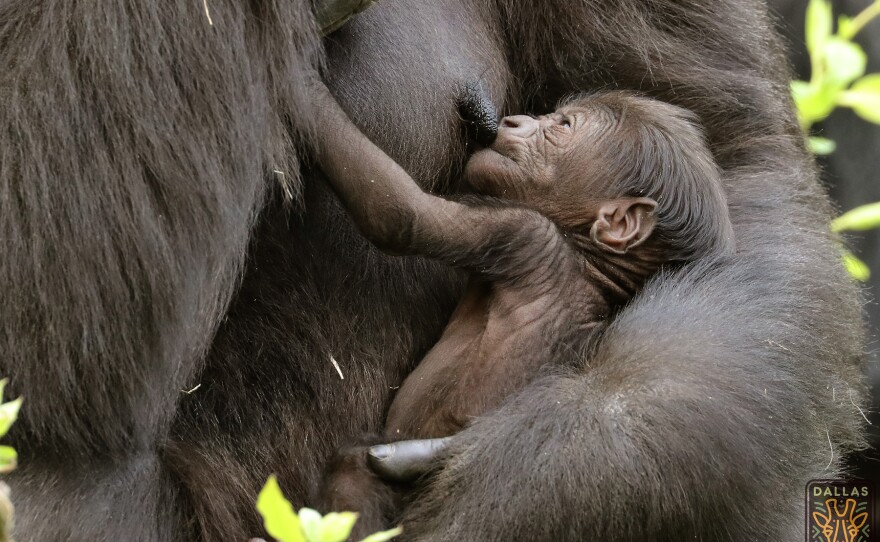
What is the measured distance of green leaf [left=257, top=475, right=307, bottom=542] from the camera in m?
1.25

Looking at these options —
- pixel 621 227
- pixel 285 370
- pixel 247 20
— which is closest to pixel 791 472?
pixel 621 227

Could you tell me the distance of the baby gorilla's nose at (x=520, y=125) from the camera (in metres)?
Answer: 2.37

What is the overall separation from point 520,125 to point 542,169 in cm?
11

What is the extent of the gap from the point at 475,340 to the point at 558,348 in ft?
0.49

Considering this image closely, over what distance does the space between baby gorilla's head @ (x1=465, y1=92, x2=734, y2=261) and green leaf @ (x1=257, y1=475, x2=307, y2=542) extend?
1.10 metres

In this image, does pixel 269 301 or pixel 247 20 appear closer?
pixel 247 20

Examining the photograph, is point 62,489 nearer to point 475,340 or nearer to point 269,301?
point 269,301

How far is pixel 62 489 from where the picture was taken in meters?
1.95

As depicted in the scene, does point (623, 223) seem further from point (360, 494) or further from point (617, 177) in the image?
point (360, 494)

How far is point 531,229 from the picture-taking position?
225 cm

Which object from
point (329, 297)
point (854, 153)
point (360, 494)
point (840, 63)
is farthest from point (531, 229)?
point (854, 153)

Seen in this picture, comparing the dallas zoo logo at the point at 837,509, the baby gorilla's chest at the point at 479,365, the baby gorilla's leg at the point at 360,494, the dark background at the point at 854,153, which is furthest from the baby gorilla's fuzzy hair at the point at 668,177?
the dark background at the point at 854,153

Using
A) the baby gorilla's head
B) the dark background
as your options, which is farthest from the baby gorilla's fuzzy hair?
the dark background

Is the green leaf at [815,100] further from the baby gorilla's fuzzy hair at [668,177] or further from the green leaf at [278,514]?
the green leaf at [278,514]
